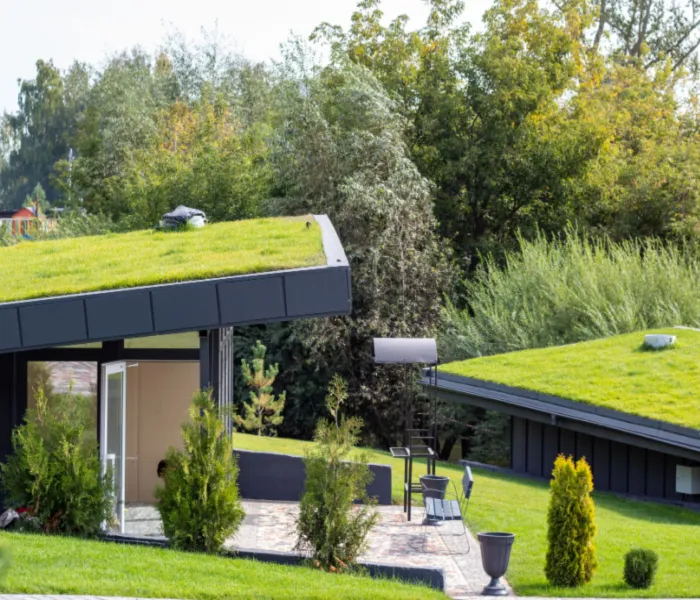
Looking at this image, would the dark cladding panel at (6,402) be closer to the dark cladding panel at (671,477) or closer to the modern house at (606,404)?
the modern house at (606,404)

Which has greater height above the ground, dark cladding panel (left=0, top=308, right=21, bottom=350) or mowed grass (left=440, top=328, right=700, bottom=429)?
dark cladding panel (left=0, top=308, right=21, bottom=350)

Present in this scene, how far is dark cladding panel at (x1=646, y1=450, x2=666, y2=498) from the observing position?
1584 cm

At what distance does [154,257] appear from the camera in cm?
1132

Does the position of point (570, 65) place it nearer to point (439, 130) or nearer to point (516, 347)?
point (439, 130)

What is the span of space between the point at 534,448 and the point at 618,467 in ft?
6.57

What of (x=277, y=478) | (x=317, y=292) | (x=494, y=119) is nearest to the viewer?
(x=317, y=292)

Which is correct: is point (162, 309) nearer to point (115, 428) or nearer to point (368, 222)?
point (115, 428)

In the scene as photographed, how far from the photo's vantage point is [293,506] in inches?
539

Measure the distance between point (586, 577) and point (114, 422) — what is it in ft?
16.8

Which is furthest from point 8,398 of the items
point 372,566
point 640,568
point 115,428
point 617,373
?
point 617,373

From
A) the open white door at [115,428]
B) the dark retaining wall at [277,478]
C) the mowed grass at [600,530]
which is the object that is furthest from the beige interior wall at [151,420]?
the mowed grass at [600,530]

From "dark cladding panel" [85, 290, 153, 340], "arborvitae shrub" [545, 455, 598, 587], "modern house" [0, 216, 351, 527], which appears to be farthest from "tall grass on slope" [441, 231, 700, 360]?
"dark cladding panel" [85, 290, 153, 340]

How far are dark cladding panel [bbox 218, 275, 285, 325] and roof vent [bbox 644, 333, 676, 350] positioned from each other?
35.3ft

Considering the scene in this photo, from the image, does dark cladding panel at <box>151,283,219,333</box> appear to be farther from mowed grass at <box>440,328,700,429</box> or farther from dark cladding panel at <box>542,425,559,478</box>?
dark cladding panel at <box>542,425,559,478</box>
